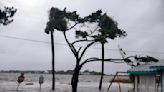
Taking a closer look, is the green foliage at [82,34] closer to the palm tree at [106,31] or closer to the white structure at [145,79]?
the palm tree at [106,31]

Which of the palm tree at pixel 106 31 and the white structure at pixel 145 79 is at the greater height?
the palm tree at pixel 106 31

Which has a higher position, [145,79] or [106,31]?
[106,31]

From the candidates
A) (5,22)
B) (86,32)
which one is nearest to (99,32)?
(86,32)

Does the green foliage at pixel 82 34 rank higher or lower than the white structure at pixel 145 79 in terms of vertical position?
higher

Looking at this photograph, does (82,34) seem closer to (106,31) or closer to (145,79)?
(106,31)

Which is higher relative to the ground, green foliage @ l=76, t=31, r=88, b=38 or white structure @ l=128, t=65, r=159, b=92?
green foliage @ l=76, t=31, r=88, b=38

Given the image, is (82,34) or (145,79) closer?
(145,79)

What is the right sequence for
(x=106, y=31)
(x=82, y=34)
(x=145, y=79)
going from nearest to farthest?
1. (x=145, y=79)
2. (x=82, y=34)
3. (x=106, y=31)

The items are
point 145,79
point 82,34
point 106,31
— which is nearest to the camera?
point 145,79

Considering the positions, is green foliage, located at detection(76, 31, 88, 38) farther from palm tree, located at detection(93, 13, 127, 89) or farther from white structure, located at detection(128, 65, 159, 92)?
white structure, located at detection(128, 65, 159, 92)

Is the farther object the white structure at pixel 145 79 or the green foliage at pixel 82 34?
the green foliage at pixel 82 34

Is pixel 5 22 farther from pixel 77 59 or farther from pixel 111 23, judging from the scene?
pixel 111 23

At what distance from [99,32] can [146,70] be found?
13.5 meters

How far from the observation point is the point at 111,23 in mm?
47281
